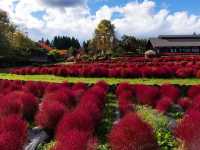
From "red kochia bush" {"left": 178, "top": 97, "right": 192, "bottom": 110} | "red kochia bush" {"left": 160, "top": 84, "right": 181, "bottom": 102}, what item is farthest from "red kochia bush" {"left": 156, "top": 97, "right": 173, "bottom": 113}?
"red kochia bush" {"left": 160, "top": 84, "right": 181, "bottom": 102}

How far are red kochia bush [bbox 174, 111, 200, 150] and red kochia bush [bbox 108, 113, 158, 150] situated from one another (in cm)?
67

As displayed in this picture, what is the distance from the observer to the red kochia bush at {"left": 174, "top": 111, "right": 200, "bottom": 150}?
857 centimetres

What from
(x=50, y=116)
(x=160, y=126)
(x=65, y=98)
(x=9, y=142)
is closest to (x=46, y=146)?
(x=50, y=116)

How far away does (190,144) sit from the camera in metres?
8.68

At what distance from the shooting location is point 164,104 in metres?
14.3

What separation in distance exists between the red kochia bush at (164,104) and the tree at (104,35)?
69.6m

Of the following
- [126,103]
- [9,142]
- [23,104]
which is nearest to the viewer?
[9,142]

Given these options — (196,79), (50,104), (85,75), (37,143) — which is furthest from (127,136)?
(85,75)

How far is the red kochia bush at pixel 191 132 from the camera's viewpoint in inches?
338

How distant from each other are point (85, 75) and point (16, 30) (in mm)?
56205

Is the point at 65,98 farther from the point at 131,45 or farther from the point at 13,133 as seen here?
the point at 131,45

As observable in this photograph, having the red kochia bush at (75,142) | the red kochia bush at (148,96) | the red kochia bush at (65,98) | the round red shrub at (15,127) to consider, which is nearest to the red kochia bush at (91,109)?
the red kochia bush at (65,98)

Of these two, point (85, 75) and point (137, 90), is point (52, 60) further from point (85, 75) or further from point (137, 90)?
point (137, 90)

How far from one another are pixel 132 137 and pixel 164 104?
5.69 metres
